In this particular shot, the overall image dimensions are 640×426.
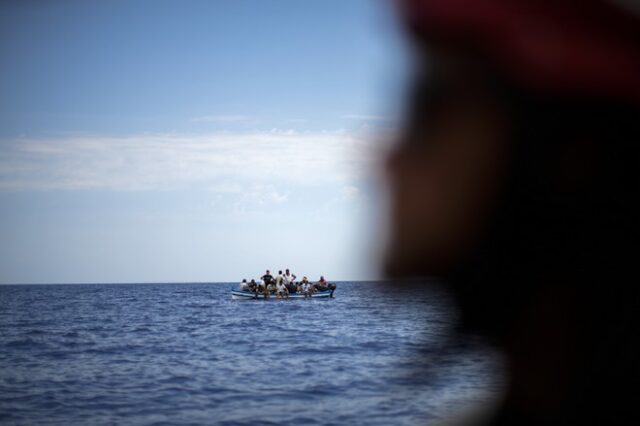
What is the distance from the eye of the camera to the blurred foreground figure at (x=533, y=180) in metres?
0.83

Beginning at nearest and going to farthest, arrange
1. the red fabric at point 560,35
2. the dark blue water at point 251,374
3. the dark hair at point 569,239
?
the red fabric at point 560,35
the dark hair at point 569,239
the dark blue water at point 251,374

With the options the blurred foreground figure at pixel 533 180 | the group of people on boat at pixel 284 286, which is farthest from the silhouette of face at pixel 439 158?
the group of people on boat at pixel 284 286

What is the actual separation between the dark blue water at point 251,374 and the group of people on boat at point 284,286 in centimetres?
1570

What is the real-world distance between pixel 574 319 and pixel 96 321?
154ft

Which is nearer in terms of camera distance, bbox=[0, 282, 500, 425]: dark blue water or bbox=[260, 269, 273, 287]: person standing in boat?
bbox=[0, 282, 500, 425]: dark blue water

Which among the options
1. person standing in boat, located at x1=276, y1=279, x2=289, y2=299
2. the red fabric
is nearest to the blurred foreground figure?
the red fabric

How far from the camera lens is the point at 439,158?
0.92 m

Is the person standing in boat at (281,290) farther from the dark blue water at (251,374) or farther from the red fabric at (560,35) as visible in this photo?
the red fabric at (560,35)

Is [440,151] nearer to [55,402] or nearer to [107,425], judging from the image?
[107,425]

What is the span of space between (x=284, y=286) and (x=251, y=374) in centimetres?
3107

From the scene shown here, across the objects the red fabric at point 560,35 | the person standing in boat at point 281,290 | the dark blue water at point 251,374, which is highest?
the red fabric at point 560,35

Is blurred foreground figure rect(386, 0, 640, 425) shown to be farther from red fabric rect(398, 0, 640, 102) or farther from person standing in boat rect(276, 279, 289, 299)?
person standing in boat rect(276, 279, 289, 299)

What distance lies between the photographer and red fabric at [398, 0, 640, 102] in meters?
0.82

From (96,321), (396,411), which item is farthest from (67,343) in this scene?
(396,411)
